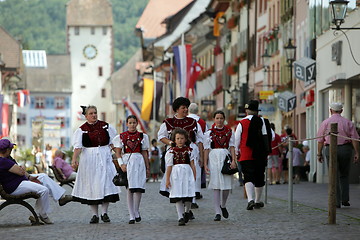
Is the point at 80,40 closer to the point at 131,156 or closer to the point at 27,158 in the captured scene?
the point at 27,158

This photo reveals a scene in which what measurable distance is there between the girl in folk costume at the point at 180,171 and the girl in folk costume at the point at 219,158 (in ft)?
2.79

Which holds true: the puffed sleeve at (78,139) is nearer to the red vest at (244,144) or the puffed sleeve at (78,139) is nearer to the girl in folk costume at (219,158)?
the girl in folk costume at (219,158)

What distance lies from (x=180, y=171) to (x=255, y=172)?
11.2 feet

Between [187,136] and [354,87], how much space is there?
55.1ft

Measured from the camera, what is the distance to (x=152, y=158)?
4666 cm

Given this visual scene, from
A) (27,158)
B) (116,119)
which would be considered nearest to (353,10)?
(27,158)

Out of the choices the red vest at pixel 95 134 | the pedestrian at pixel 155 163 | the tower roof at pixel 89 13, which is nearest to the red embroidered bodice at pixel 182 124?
the red vest at pixel 95 134

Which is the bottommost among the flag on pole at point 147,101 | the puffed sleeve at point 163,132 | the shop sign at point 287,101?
the puffed sleeve at point 163,132

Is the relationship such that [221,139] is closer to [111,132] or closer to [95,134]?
[111,132]

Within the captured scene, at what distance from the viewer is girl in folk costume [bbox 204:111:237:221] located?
1576cm

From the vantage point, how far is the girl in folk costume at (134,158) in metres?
15.6

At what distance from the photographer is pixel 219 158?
15945 mm

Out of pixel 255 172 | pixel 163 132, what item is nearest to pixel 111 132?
pixel 163 132

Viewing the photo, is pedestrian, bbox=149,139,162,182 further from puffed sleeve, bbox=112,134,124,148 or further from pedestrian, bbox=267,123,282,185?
puffed sleeve, bbox=112,134,124,148
